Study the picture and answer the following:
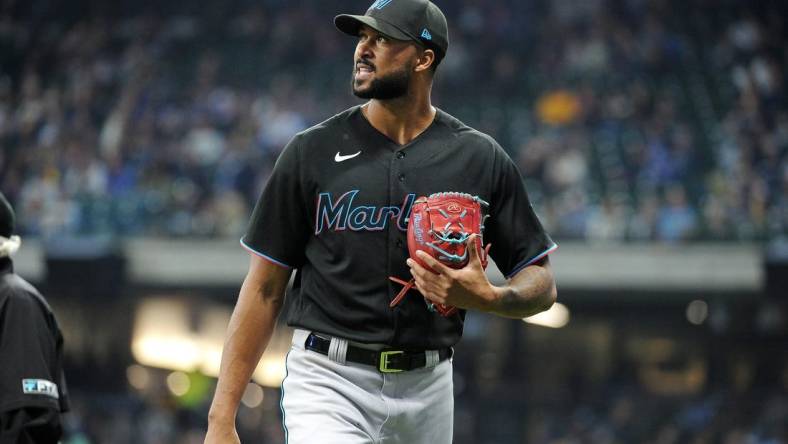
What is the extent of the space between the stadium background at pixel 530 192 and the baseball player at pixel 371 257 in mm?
10417

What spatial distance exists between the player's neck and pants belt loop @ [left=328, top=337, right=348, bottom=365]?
66cm

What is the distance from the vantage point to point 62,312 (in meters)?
17.8

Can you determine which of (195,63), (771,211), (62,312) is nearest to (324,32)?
(195,63)

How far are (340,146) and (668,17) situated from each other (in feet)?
49.9

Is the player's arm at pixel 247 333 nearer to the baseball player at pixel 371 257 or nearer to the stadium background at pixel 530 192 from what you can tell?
the baseball player at pixel 371 257

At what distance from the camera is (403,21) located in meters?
3.60

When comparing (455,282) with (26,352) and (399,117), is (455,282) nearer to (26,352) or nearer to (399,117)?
(399,117)

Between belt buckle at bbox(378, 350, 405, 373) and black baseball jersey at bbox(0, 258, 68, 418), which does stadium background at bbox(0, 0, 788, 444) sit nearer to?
black baseball jersey at bbox(0, 258, 68, 418)

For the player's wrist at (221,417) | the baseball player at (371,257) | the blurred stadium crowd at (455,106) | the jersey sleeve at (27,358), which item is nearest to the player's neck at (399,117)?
the baseball player at (371,257)

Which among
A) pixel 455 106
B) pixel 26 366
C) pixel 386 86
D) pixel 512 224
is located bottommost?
pixel 455 106

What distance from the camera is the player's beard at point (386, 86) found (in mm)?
3592

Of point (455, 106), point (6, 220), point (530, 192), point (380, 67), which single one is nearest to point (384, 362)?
point (380, 67)

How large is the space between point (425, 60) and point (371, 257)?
0.65 m

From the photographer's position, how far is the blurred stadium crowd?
14.2 m
